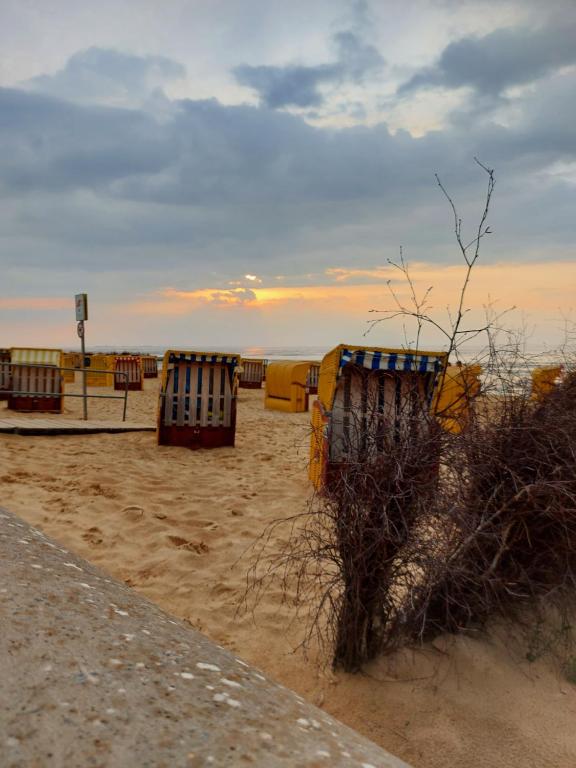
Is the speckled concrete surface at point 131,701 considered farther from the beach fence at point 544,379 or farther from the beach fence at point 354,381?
the beach fence at point 354,381

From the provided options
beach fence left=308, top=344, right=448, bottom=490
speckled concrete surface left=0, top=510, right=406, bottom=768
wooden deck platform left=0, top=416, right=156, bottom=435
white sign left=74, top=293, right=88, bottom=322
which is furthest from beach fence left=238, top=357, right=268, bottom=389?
speckled concrete surface left=0, top=510, right=406, bottom=768

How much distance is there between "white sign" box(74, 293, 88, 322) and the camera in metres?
11.1

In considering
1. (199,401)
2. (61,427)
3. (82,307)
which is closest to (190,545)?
(199,401)

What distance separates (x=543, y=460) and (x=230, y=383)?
6.58 metres

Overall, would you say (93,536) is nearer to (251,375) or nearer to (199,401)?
(199,401)

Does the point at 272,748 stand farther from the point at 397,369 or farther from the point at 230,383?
the point at 230,383

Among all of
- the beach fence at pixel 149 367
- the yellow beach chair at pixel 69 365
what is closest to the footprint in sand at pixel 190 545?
the yellow beach chair at pixel 69 365

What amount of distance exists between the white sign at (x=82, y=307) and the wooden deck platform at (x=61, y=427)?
8.03 feet

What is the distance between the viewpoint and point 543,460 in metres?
2.74

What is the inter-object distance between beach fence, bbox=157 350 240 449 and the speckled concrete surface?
6658 millimetres

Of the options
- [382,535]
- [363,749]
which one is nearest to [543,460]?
[382,535]

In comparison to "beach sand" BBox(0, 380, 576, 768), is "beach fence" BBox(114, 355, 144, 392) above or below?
above

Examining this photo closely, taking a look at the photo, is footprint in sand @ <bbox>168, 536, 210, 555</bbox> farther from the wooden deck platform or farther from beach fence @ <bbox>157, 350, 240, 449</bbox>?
the wooden deck platform

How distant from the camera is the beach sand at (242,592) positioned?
7.41 ft
